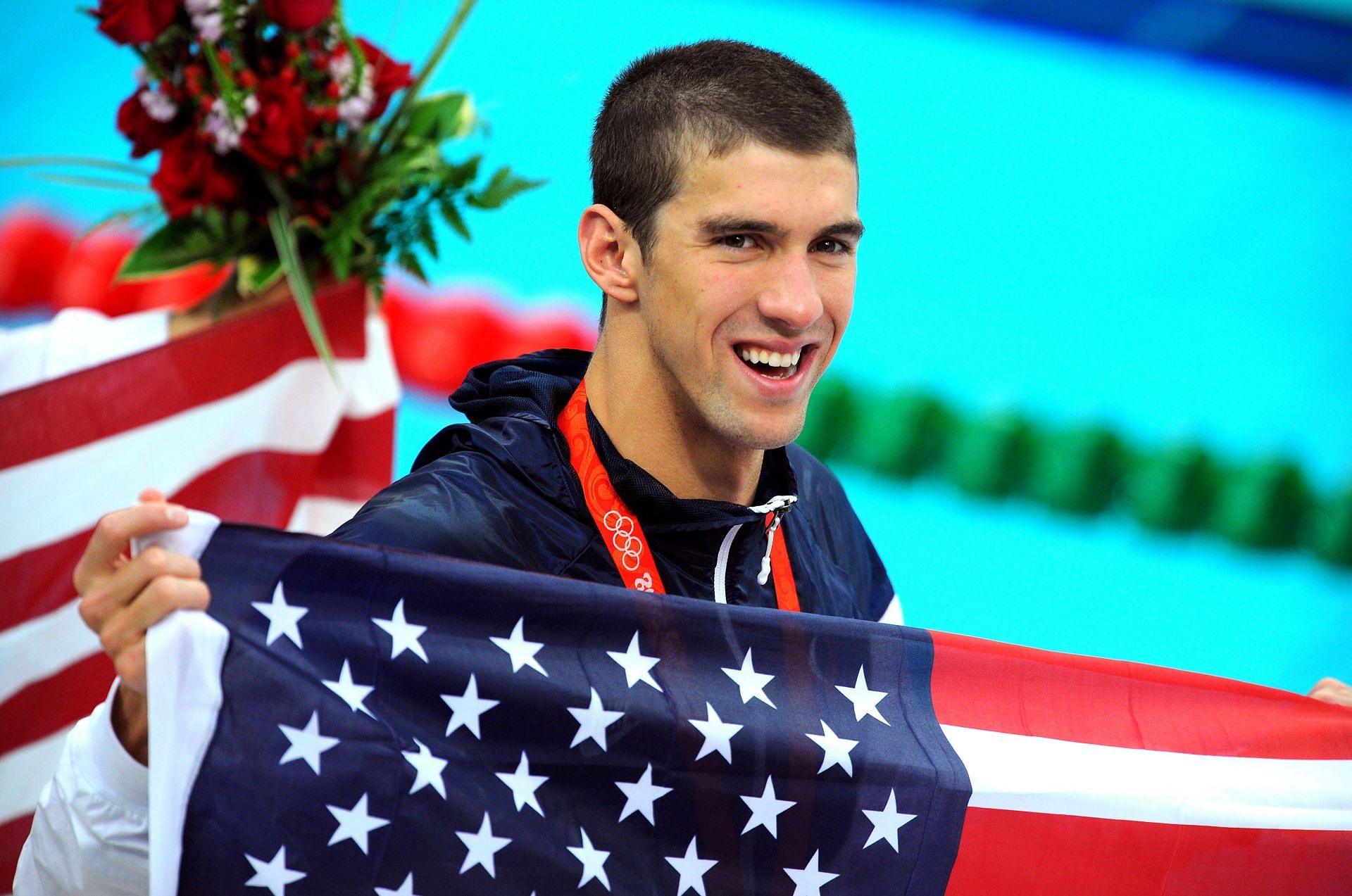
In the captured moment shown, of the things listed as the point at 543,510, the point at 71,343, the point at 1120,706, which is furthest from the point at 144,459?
the point at 1120,706

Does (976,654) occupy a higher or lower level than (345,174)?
lower

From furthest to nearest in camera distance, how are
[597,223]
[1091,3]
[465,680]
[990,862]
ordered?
[1091,3]
[597,223]
[990,862]
[465,680]

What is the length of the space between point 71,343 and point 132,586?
162 centimetres

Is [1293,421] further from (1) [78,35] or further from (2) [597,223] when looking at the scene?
(1) [78,35]

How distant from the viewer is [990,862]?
5.59 feet

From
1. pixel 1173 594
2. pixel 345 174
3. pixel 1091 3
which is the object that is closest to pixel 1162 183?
pixel 1091 3

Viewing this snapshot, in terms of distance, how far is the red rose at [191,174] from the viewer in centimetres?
287

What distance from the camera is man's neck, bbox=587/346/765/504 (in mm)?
1808

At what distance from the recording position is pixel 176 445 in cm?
274

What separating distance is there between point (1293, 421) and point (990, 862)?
723 centimetres

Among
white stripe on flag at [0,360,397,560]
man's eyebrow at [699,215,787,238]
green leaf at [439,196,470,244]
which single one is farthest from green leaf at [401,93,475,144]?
man's eyebrow at [699,215,787,238]

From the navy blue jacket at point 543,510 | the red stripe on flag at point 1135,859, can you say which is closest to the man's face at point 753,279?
the navy blue jacket at point 543,510

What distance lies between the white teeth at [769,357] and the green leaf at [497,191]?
1.36 m

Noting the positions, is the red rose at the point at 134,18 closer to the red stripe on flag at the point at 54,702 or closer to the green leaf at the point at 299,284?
the green leaf at the point at 299,284
